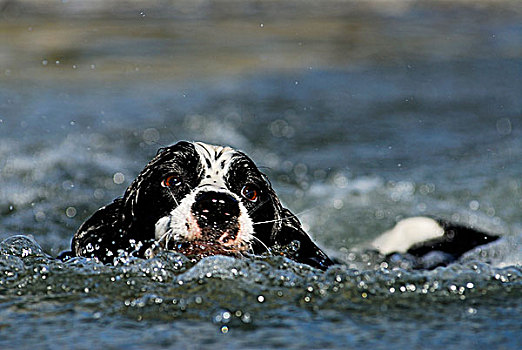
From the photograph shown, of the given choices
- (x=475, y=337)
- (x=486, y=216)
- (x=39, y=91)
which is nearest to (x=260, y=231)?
(x=475, y=337)

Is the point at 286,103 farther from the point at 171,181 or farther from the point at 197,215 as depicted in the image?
the point at 197,215

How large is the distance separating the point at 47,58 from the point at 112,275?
784 cm

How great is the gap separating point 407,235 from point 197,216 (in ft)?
6.87

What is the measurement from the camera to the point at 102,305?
3.35 metres

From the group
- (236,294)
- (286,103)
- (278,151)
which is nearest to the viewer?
(236,294)

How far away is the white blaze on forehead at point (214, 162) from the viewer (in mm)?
3928

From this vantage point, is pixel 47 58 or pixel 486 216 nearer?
pixel 486 216

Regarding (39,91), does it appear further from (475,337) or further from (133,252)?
(475,337)

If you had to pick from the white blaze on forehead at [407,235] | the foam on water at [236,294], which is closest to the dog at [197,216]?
the foam on water at [236,294]

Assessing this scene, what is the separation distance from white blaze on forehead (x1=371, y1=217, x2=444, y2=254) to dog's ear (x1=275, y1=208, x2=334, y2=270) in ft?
3.55

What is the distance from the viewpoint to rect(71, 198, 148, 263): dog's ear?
407 centimetres

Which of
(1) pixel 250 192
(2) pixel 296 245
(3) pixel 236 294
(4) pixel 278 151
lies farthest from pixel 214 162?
(4) pixel 278 151

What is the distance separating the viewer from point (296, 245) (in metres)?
4.32

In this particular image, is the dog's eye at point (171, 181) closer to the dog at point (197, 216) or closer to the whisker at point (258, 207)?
the dog at point (197, 216)
